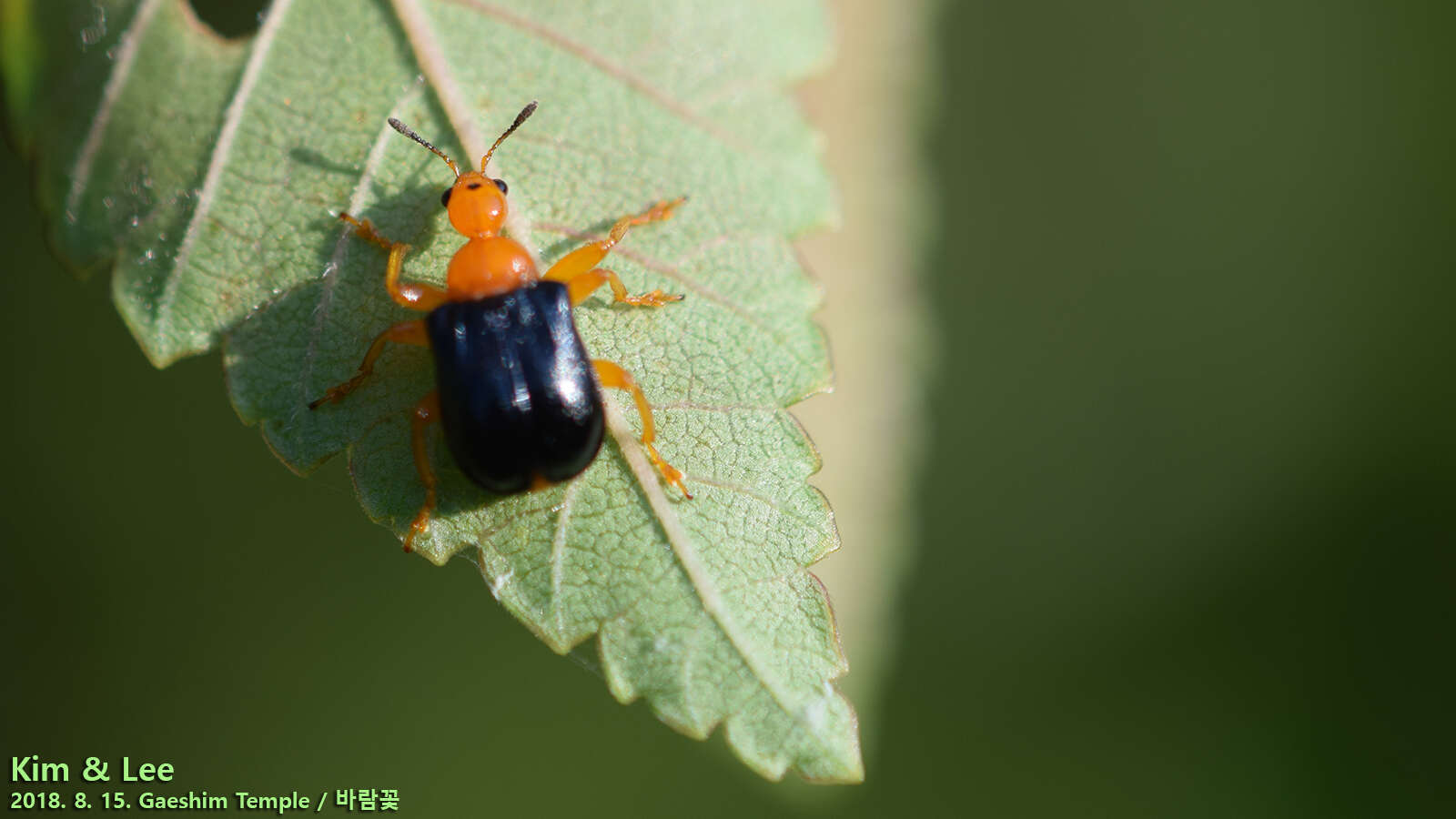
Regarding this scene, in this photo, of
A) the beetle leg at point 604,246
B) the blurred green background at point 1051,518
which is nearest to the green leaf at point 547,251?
the beetle leg at point 604,246

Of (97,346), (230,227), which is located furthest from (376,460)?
(97,346)

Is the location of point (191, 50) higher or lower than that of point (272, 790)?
higher

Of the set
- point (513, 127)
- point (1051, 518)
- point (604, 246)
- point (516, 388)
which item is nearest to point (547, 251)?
point (604, 246)

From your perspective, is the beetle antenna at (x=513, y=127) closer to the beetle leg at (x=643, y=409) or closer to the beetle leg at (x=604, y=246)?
the beetle leg at (x=604, y=246)

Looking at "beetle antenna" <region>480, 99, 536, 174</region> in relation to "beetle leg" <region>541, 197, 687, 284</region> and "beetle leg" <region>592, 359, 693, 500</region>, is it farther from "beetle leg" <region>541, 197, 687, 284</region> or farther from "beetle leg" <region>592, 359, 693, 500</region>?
"beetle leg" <region>592, 359, 693, 500</region>

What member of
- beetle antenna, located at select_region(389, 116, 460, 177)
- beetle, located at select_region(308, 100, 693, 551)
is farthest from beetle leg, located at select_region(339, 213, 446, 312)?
beetle antenna, located at select_region(389, 116, 460, 177)

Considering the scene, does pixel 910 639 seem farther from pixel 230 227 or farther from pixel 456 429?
pixel 230 227

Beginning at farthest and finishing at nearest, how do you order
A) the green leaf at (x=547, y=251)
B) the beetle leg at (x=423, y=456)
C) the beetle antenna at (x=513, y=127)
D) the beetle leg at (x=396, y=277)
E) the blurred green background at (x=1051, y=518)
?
the blurred green background at (x=1051, y=518) → the beetle antenna at (x=513, y=127) → the beetle leg at (x=396, y=277) → the beetle leg at (x=423, y=456) → the green leaf at (x=547, y=251)
